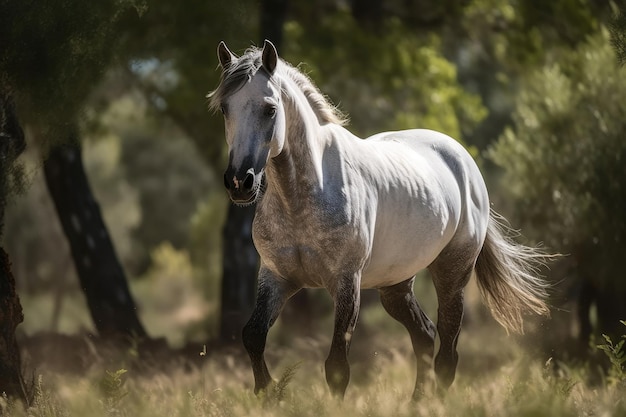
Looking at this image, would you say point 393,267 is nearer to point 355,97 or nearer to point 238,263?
Answer: point 238,263

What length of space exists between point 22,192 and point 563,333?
7.12 m

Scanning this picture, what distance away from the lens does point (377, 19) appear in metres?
16.8

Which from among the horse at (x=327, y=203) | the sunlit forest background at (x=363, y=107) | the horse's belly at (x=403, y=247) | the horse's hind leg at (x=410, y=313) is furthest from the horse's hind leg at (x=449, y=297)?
the sunlit forest background at (x=363, y=107)

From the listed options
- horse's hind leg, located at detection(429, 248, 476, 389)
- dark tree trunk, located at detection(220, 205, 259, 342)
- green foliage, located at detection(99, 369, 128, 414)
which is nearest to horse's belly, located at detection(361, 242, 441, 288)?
horse's hind leg, located at detection(429, 248, 476, 389)

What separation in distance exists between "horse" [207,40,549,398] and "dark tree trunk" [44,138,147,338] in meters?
5.15

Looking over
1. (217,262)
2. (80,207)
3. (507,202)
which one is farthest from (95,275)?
(217,262)

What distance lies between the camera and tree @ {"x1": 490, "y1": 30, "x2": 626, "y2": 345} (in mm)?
11156

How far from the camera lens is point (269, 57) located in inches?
243

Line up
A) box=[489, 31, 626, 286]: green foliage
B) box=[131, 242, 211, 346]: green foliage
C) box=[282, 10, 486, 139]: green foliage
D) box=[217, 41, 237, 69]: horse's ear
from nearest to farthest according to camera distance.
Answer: box=[217, 41, 237, 69]: horse's ear < box=[489, 31, 626, 286]: green foliage < box=[282, 10, 486, 139]: green foliage < box=[131, 242, 211, 346]: green foliage

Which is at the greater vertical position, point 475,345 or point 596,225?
point 596,225

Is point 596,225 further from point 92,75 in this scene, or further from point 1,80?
point 1,80

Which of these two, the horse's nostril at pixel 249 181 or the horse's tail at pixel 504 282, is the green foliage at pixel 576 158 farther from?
the horse's nostril at pixel 249 181

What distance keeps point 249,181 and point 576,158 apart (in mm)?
6880

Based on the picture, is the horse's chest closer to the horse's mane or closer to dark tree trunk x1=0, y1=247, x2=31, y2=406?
the horse's mane
